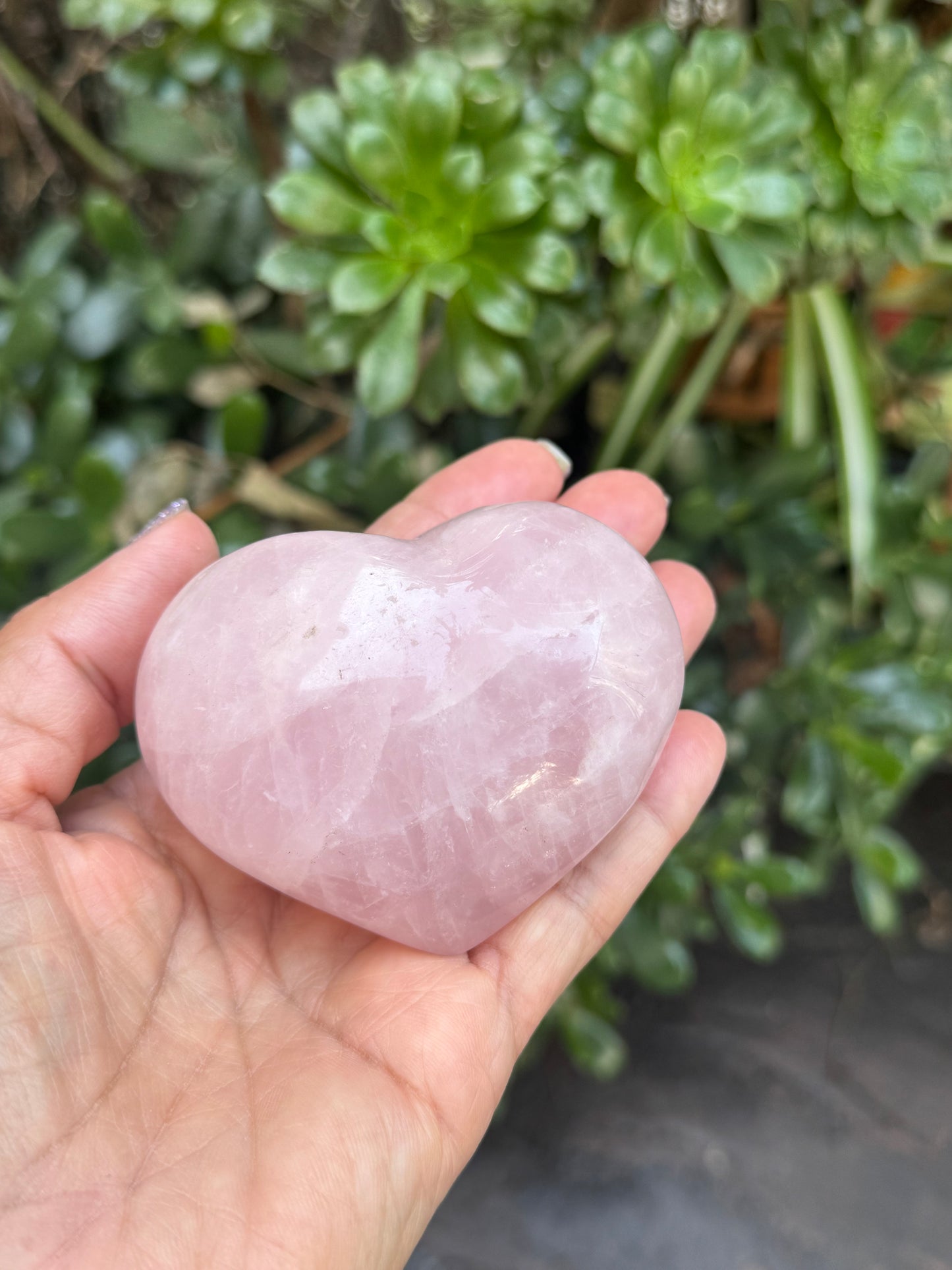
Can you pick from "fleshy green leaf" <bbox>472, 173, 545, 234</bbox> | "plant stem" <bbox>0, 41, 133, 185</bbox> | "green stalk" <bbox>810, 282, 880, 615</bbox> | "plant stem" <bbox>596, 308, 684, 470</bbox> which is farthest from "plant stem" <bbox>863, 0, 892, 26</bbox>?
"plant stem" <bbox>0, 41, 133, 185</bbox>

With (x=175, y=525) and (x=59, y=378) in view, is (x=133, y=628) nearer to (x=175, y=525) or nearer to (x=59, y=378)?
(x=175, y=525)

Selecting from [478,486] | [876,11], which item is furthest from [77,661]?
[876,11]

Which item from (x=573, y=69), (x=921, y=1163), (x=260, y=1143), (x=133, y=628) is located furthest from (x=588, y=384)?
(x=921, y=1163)

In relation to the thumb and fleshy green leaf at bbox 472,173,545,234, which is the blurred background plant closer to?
fleshy green leaf at bbox 472,173,545,234

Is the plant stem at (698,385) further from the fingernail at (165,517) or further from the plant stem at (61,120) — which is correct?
the plant stem at (61,120)

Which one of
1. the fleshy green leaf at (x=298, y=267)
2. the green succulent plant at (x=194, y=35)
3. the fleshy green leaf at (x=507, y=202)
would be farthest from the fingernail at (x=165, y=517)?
the green succulent plant at (x=194, y=35)

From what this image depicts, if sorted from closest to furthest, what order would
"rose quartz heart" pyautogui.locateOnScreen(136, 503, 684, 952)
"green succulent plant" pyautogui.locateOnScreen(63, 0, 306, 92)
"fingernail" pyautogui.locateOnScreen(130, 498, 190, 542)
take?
"rose quartz heart" pyautogui.locateOnScreen(136, 503, 684, 952) < "fingernail" pyautogui.locateOnScreen(130, 498, 190, 542) < "green succulent plant" pyautogui.locateOnScreen(63, 0, 306, 92)
